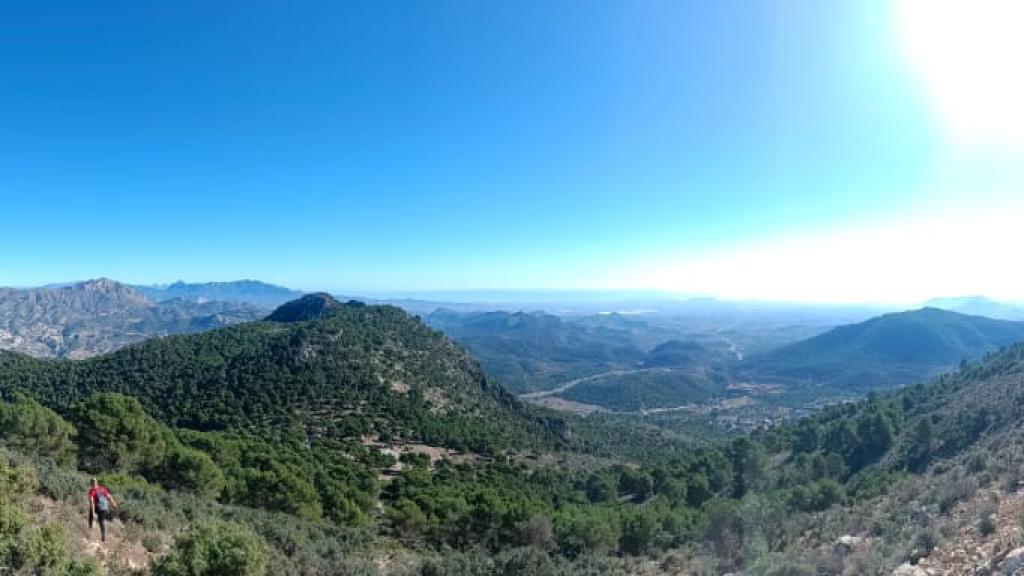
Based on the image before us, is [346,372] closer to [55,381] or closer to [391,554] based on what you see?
Result: [55,381]

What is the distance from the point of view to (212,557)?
1109 cm

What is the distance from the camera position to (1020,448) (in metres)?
18.2

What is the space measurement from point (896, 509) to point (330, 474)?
35.4m

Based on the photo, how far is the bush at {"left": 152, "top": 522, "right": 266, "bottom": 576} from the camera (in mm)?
10844

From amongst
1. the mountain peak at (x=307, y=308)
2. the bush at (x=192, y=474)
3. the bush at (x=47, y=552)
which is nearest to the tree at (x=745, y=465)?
the bush at (x=192, y=474)

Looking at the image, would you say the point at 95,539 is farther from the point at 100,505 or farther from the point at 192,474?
the point at 192,474

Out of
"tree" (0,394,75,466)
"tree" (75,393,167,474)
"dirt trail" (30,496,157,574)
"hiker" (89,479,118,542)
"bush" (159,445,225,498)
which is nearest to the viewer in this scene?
"dirt trail" (30,496,157,574)

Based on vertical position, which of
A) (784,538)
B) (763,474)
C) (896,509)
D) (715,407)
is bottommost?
(715,407)

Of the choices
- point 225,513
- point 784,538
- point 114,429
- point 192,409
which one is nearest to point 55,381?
point 192,409

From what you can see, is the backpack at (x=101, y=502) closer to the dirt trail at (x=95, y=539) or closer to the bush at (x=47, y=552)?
the dirt trail at (x=95, y=539)

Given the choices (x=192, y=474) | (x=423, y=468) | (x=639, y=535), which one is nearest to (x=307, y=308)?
(x=423, y=468)

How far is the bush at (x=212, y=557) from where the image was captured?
10844 millimetres

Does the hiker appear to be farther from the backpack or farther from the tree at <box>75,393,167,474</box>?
the tree at <box>75,393,167,474</box>

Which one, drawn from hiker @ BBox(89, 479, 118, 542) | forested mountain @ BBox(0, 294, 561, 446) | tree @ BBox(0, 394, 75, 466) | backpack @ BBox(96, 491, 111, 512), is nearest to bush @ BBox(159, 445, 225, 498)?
tree @ BBox(0, 394, 75, 466)
